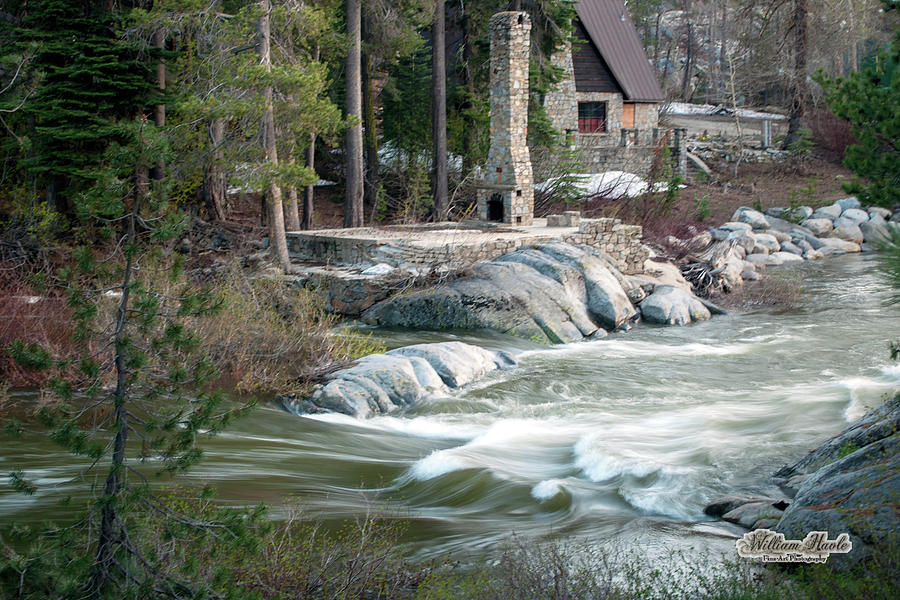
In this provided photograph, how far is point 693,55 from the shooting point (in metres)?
52.6

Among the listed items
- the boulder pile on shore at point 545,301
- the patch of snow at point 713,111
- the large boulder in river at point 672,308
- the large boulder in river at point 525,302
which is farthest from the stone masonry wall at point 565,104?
the large boulder in river at point 525,302

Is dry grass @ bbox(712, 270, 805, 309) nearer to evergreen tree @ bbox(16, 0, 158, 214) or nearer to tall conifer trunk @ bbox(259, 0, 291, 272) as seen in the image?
tall conifer trunk @ bbox(259, 0, 291, 272)

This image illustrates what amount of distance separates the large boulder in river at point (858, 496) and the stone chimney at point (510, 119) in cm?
1524

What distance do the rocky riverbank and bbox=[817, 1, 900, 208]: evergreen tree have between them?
104 inches

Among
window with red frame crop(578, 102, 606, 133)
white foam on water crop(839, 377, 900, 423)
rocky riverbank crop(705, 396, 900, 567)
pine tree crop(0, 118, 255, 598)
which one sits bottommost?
white foam on water crop(839, 377, 900, 423)

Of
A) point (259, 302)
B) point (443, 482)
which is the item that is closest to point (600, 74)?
point (259, 302)

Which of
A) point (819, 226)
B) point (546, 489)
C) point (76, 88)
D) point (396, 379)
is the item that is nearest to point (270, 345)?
point (396, 379)

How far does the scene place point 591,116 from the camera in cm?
3538

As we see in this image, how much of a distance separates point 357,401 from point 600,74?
26849 mm

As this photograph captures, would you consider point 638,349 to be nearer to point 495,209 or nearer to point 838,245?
point 495,209

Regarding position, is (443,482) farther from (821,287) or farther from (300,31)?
(821,287)

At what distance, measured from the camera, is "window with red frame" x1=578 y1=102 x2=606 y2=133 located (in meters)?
35.3

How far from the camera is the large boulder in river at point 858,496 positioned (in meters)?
5.76

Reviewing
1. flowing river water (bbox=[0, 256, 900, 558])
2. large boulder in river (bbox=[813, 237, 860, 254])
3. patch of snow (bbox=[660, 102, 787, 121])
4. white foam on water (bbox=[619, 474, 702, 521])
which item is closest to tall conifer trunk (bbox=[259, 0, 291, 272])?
flowing river water (bbox=[0, 256, 900, 558])
